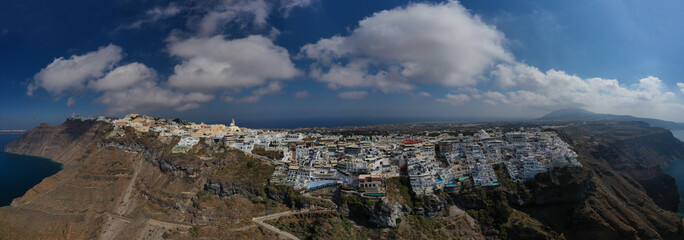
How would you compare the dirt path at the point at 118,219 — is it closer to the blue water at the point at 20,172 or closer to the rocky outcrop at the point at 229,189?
the rocky outcrop at the point at 229,189

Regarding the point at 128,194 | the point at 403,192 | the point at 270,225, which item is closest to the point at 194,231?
the point at 270,225

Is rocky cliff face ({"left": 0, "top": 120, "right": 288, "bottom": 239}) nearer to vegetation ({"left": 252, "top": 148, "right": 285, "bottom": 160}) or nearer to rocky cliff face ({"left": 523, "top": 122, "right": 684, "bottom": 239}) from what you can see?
vegetation ({"left": 252, "top": 148, "right": 285, "bottom": 160})

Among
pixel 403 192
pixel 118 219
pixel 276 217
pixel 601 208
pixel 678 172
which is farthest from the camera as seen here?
pixel 678 172

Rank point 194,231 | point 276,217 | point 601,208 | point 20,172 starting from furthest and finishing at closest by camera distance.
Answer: point 20,172 → point 601,208 → point 276,217 → point 194,231

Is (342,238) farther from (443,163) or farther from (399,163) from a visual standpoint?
(443,163)

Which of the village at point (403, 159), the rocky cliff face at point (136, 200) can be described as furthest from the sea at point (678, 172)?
the rocky cliff face at point (136, 200)

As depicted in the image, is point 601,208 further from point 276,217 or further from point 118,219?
point 118,219

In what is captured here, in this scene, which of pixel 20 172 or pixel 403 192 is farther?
pixel 20 172
